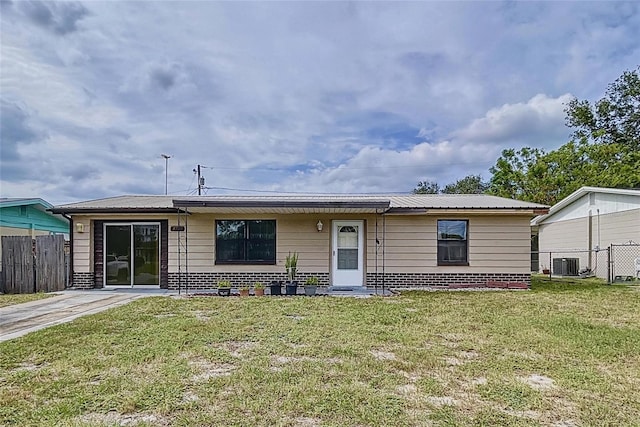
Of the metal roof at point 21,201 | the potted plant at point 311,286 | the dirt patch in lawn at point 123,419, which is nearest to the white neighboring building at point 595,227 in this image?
the potted plant at point 311,286

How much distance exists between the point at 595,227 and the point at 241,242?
557 inches

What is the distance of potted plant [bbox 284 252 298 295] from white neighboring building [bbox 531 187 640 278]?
1137 cm

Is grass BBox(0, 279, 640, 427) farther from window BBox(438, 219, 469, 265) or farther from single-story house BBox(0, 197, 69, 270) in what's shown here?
single-story house BBox(0, 197, 69, 270)

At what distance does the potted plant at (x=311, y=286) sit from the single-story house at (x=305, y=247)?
103 cm

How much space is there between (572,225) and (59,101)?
64.9 feet

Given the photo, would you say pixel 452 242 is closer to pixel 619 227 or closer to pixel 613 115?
pixel 619 227

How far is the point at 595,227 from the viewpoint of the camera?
55.8ft

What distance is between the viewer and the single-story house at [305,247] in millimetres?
11773

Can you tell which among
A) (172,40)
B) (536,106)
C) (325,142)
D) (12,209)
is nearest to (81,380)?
(172,40)

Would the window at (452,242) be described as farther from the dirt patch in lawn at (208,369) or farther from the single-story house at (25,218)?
the single-story house at (25,218)

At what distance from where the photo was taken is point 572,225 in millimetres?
18484

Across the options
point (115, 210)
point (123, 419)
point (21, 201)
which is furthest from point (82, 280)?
point (123, 419)

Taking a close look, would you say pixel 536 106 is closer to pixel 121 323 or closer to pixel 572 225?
pixel 572 225

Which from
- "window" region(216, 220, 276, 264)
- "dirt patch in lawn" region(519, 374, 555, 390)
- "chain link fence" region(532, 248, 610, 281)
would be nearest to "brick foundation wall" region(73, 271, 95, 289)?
"window" region(216, 220, 276, 264)
